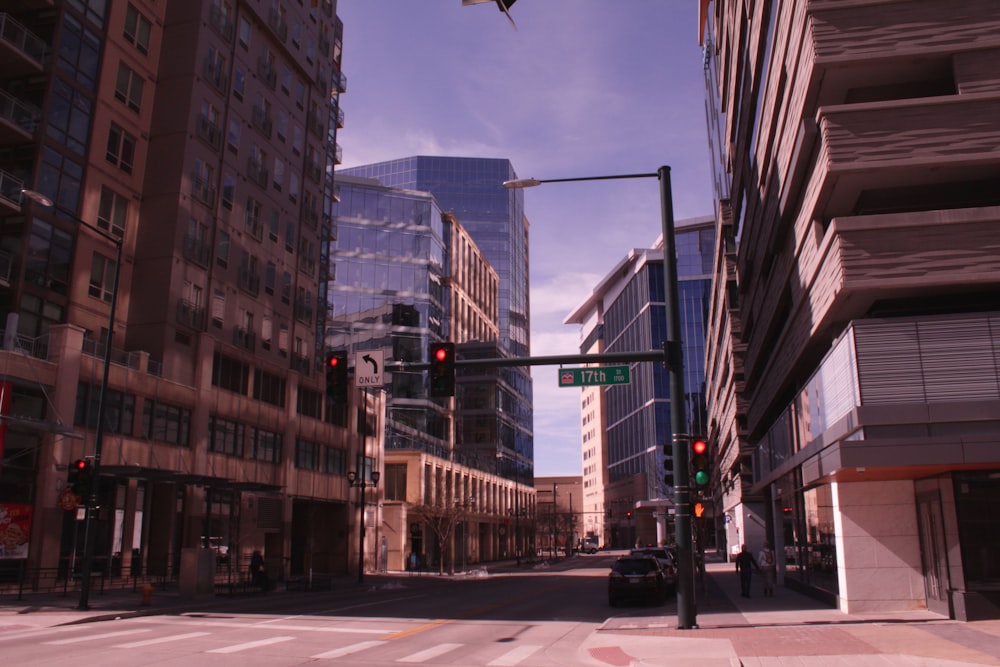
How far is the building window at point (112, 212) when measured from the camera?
37.8 m

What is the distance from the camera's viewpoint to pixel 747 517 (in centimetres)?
5909

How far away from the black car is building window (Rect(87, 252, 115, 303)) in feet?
84.6

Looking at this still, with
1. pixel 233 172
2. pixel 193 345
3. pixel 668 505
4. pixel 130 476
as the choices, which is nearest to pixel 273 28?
pixel 233 172

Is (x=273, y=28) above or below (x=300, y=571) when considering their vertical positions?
above

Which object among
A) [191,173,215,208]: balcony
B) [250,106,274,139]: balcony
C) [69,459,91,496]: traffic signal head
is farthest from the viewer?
[250,106,274,139]: balcony

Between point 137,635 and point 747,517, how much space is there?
48.9 m

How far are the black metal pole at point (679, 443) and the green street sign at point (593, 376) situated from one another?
1166mm

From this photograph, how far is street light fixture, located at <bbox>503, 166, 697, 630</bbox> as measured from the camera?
18.5m

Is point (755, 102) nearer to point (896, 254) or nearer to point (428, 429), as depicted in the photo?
point (896, 254)

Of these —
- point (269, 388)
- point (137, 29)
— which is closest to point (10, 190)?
point (137, 29)

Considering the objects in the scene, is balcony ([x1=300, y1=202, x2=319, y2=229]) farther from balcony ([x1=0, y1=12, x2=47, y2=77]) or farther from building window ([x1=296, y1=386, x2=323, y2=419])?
balcony ([x1=0, y1=12, x2=47, y2=77])

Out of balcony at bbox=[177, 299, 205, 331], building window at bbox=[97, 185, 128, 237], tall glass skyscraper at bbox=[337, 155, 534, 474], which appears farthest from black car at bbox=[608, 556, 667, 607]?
tall glass skyscraper at bbox=[337, 155, 534, 474]

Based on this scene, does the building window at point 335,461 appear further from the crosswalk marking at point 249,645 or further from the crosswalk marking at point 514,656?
the crosswalk marking at point 514,656

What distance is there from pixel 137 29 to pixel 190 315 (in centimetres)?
1438
